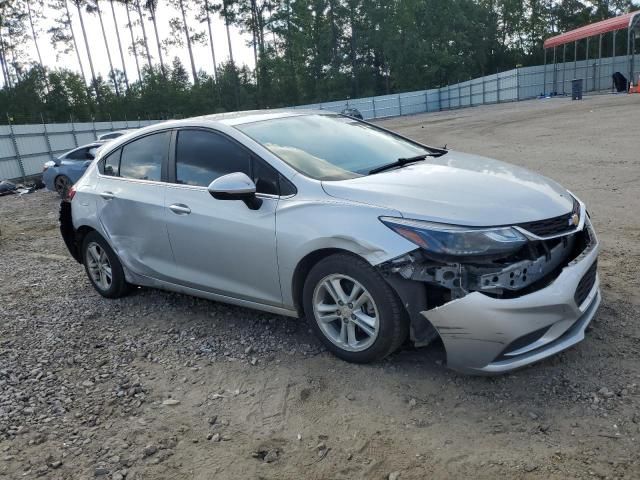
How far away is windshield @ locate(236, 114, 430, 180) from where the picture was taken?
13.0 feet

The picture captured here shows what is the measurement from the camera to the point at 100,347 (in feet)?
14.8

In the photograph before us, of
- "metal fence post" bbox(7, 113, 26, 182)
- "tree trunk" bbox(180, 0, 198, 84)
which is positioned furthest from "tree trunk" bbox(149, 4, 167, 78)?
"metal fence post" bbox(7, 113, 26, 182)

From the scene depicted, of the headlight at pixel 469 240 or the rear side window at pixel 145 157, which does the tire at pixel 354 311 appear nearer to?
the headlight at pixel 469 240

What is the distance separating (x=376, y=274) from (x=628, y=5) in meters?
75.1

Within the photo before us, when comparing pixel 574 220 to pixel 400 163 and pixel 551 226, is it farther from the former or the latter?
pixel 400 163

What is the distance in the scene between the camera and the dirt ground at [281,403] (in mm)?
2783

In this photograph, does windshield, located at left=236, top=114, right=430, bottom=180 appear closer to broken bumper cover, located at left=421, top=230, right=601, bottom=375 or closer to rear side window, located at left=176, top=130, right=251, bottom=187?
rear side window, located at left=176, top=130, right=251, bottom=187

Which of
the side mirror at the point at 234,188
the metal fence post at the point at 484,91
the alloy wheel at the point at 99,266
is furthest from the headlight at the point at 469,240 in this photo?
the metal fence post at the point at 484,91

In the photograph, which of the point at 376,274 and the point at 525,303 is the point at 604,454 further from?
the point at 376,274

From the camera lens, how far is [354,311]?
11.5ft

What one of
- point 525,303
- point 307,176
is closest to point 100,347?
point 307,176

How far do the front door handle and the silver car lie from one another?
11 millimetres

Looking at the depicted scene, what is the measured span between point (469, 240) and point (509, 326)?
0.51 meters

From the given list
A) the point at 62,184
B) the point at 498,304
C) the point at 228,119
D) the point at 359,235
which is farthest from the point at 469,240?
the point at 62,184
